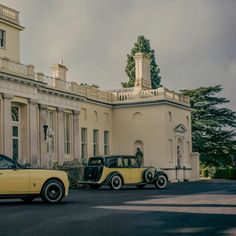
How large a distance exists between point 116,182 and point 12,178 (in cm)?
1219

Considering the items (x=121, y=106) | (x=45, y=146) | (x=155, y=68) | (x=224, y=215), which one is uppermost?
(x=155, y=68)

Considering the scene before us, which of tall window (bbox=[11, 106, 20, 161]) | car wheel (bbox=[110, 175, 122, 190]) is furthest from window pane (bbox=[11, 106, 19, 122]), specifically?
car wheel (bbox=[110, 175, 122, 190])

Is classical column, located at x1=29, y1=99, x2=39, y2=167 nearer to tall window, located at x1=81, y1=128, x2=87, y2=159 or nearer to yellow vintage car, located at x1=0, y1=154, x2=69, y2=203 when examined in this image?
tall window, located at x1=81, y1=128, x2=87, y2=159

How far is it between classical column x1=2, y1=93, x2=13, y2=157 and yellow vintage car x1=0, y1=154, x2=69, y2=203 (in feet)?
46.8

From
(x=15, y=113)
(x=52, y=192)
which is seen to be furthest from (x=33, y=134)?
(x=52, y=192)

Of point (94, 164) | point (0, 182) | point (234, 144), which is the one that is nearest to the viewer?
point (0, 182)

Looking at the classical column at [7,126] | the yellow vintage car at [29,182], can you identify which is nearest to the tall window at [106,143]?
the classical column at [7,126]

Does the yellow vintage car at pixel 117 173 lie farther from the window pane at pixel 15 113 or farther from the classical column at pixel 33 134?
the window pane at pixel 15 113

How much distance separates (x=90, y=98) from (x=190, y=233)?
113ft

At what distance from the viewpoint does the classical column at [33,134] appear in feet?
109

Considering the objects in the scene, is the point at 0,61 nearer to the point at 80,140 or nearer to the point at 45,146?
the point at 45,146

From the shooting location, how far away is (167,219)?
1192 cm

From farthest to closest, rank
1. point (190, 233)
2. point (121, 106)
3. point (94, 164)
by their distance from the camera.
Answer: point (121, 106) → point (94, 164) → point (190, 233)

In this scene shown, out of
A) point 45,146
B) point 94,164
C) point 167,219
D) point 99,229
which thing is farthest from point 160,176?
point 99,229
